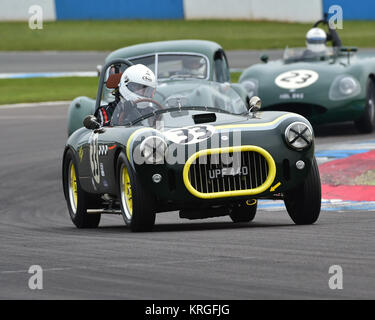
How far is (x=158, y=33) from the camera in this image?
39.5m

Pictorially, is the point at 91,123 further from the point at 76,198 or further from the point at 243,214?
the point at 243,214

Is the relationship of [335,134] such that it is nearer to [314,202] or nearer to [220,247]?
[314,202]

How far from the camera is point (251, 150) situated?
794 cm

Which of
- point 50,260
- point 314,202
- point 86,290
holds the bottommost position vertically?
point 86,290

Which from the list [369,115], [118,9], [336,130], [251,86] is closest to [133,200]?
[251,86]

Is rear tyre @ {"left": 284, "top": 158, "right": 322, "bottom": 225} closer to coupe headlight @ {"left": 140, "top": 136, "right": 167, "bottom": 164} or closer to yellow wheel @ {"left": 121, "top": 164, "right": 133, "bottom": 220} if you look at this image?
coupe headlight @ {"left": 140, "top": 136, "right": 167, "bottom": 164}

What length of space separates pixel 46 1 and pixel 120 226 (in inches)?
1334

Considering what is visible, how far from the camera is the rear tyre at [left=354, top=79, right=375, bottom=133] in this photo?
16.7 m

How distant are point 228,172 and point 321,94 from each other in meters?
8.51

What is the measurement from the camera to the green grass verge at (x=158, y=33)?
36969 mm

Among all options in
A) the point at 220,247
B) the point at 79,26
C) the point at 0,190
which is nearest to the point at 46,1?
the point at 79,26

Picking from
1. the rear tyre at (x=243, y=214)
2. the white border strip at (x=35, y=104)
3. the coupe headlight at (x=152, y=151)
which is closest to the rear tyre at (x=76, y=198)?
the rear tyre at (x=243, y=214)

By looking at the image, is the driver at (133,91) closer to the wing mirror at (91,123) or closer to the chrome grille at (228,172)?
the wing mirror at (91,123)

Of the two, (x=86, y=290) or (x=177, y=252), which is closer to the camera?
(x=86, y=290)
